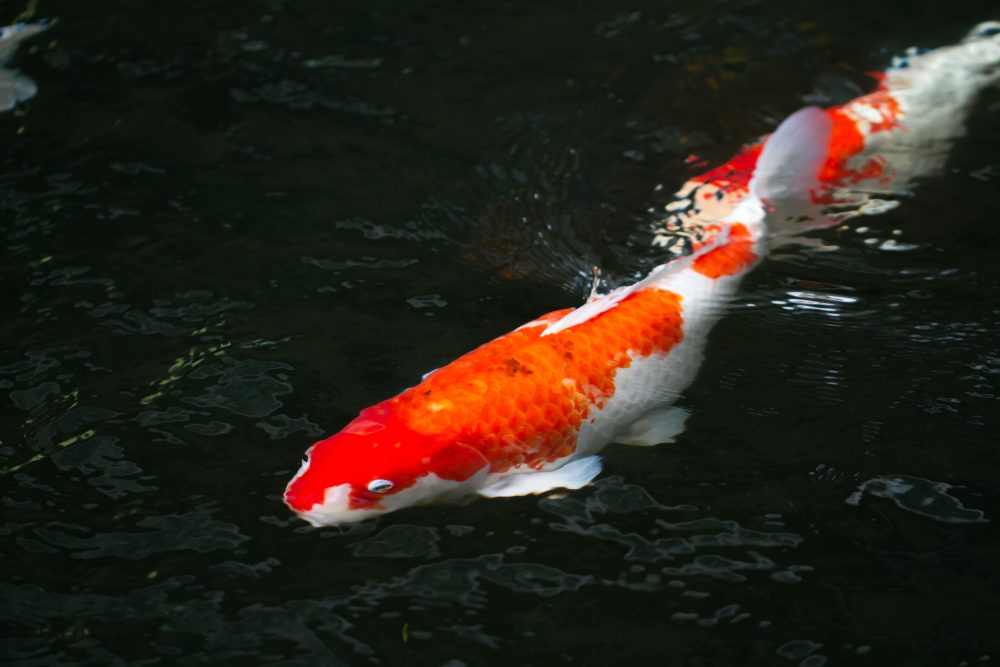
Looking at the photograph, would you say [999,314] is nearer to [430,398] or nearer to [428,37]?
[430,398]

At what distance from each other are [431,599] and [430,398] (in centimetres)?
64

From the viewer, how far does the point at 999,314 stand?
3.87 meters

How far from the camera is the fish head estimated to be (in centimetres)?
291

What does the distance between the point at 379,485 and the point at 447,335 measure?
1027 mm

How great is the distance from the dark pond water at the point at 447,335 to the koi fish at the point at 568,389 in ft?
0.33

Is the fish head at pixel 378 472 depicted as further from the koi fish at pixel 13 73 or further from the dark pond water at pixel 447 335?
the koi fish at pixel 13 73

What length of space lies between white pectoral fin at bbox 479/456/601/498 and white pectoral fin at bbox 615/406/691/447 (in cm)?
23

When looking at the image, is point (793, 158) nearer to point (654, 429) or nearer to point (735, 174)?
point (735, 174)

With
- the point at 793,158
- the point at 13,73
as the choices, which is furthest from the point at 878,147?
the point at 13,73

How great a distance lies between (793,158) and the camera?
441 centimetres

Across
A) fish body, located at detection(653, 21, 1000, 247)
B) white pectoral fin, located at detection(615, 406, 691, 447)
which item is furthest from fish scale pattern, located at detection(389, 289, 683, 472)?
fish body, located at detection(653, 21, 1000, 247)

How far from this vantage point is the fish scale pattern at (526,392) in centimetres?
309

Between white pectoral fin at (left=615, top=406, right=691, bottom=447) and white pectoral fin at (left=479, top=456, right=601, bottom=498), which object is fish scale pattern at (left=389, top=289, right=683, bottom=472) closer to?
white pectoral fin at (left=479, top=456, right=601, bottom=498)

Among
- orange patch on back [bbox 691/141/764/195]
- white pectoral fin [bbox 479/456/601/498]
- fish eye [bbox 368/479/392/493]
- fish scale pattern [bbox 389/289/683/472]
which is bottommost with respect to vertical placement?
white pectoral fin [bbox 479/456/601/498]
